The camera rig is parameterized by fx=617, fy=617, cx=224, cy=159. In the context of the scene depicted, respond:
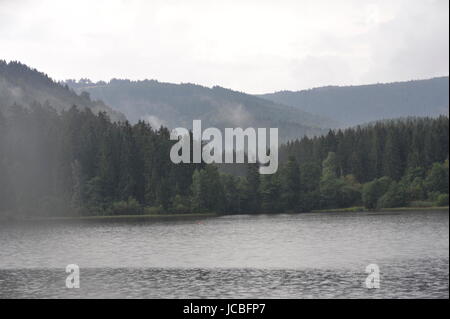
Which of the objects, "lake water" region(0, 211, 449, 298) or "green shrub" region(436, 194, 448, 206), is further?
"green shrub" region(436, 194, 448, 206)

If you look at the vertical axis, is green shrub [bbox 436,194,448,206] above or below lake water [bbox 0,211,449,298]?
above

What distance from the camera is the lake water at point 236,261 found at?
69.3 metres

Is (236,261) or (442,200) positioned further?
(442,200)

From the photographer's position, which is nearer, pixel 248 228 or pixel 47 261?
pixel 47 261

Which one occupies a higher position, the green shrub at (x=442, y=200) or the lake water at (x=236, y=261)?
the green shrub at (x=442, y=200)

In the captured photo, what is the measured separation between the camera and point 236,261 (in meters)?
93.2

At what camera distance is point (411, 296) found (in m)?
62.5

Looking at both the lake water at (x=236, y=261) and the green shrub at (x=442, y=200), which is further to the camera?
the green shrub at (x=442, y=200)

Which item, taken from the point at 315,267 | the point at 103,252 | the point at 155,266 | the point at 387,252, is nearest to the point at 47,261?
the point at 103,252

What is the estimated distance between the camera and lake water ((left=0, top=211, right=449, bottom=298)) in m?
69.3

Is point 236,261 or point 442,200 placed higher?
point 442,200

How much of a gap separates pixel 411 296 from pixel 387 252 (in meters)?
34.2
